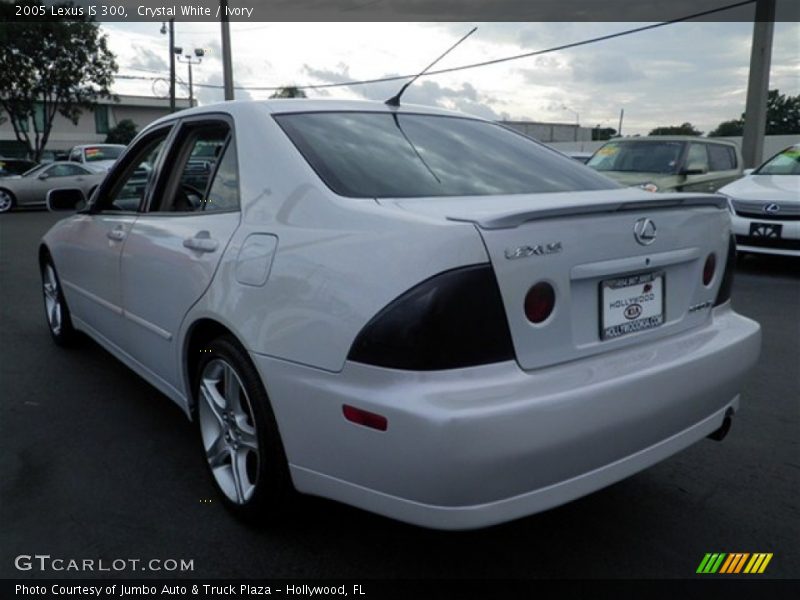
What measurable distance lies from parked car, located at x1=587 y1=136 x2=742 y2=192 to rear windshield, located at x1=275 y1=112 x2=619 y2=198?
22.7 feet

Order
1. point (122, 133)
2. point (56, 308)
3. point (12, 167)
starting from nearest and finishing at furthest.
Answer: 1. point (56, 308)
2. point (12, 167)
3. point (122, 133)

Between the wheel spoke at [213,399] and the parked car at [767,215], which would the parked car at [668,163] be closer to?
the parked car at [767,215]

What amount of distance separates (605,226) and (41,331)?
4.93m

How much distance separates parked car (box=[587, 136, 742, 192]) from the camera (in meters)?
9.84

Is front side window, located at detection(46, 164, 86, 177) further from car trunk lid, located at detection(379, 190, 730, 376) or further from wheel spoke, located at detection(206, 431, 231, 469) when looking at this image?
car trunk lid, located at detection(379, 190, 730, 376)

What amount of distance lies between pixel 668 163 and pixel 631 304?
872cm

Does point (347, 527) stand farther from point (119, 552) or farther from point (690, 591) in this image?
point (690, 591)

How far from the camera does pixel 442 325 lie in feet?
6.11

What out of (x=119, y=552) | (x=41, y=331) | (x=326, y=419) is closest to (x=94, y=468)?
(x=119, y=552)

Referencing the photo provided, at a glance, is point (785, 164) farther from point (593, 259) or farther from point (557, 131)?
point (557, 131)

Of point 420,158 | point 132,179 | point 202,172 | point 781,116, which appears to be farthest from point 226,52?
point 781,116

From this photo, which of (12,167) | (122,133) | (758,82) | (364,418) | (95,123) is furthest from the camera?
(95,123)

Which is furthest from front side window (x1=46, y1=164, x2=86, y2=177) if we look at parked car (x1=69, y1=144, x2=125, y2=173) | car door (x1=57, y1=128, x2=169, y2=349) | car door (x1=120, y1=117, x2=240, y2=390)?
car door (x1=120, y1=117, x2=240, y2=390)

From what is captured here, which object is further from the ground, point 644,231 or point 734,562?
point 644,231
